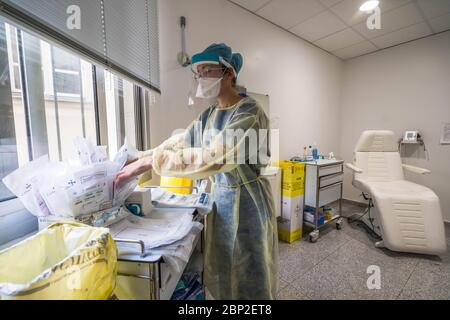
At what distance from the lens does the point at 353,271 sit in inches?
65.2

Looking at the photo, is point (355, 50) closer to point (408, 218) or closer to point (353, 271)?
point (408, 218)

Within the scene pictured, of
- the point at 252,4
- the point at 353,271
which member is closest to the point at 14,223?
the point at 353,271

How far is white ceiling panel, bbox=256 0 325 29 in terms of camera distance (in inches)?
73.6

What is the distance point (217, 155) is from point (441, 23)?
128 inches

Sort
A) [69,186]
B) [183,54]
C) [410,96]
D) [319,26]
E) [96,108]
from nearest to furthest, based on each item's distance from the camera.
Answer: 1. [69,186]
2. [96,108]
3. [183,54]
4. [319,26]
5. [410,96]

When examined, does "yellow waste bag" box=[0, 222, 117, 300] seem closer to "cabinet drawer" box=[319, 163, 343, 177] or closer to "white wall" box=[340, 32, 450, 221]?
"cabinet drawer" box=[319, 163, 343, 177]

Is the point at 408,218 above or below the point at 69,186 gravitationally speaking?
below

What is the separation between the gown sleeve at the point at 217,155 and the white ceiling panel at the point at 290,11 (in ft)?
5.71

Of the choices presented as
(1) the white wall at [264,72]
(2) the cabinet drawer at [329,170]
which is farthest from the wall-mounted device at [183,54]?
(2) the cabinet drawer at [329,170]

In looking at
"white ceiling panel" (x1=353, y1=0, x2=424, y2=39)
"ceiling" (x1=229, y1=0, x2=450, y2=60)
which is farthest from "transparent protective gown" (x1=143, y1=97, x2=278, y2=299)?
"white ceiling panel" (x1=353, y1=0, x2=424, y2=39)

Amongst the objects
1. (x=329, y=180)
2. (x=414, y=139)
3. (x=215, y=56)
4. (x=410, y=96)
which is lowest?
(x=329, y=180)

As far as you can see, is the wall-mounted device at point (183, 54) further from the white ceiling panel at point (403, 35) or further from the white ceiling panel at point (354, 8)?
the white ceiling panel at point (403, 35)

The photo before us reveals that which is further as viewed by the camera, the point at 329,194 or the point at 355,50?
the point at 355,50
